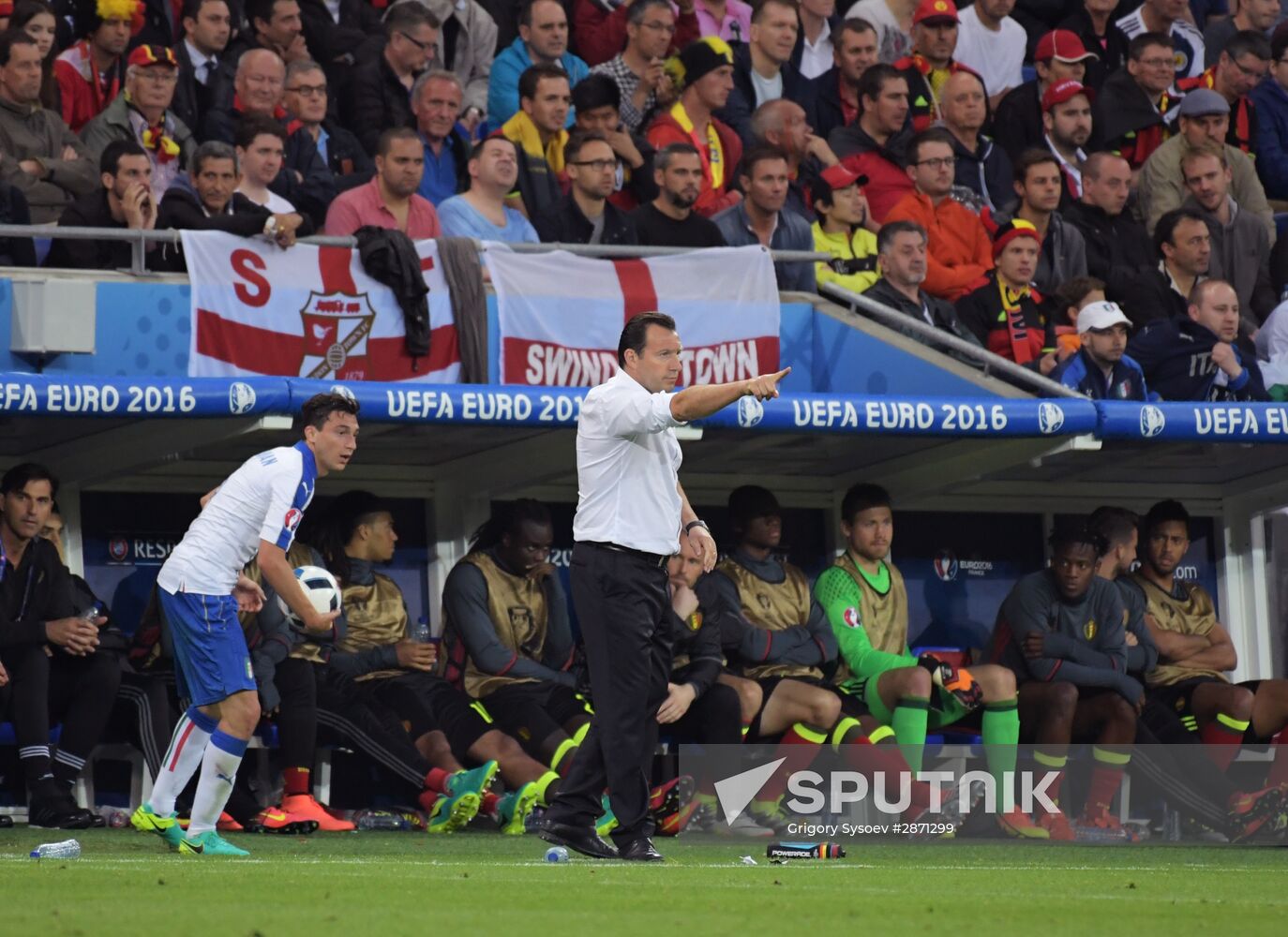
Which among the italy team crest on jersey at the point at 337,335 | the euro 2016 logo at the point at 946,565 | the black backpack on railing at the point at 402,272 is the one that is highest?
the black backpack on railing at the point at 402,272

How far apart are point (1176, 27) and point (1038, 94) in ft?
7.65

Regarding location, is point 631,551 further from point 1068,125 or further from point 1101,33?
point 1101,33

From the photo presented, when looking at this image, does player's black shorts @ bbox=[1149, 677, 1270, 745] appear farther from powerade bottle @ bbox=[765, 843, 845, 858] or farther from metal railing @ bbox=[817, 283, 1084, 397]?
powerade bottle @ bbox=[765, 843, 845, 858]

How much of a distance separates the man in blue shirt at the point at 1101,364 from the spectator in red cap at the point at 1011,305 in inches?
14.1

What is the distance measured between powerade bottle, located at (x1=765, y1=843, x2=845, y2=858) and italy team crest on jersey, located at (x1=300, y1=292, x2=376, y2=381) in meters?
3.55

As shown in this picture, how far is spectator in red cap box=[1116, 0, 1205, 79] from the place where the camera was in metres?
17.3

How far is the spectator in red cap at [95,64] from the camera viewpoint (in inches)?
496

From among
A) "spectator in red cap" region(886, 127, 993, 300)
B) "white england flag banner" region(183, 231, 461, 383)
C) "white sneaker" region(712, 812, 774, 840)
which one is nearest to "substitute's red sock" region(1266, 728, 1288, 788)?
"white sneaker" region(712, 812, 774, 840)

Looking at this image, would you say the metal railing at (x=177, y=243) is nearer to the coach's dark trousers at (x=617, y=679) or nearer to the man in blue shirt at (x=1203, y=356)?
the man in blue shirt at (x=1203, y=356)

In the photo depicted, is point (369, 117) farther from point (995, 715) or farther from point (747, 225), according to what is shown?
point (995, 715)

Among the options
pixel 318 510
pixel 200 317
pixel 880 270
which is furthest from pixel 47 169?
pixel 880 270

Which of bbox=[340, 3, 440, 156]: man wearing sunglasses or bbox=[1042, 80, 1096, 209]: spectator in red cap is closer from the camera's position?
bbox=[340, 3, 440, 156]: man wearing sunglasses

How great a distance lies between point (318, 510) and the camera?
11977 millimetres

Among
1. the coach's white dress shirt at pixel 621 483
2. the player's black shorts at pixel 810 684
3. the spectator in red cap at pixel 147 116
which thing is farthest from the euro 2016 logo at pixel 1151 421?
the spectator in red cap at pixel 147 116
